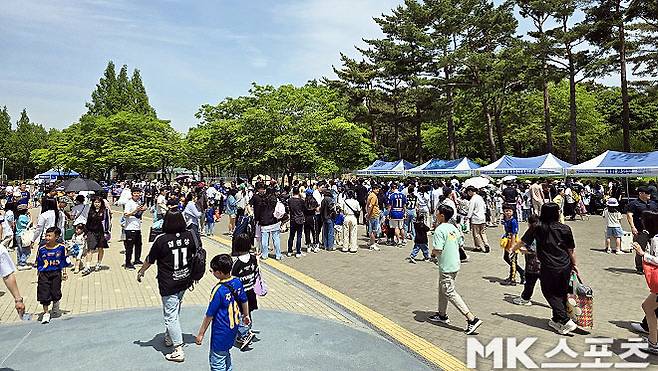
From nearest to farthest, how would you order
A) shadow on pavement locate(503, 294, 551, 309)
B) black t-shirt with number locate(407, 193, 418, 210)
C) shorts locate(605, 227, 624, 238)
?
shadow on pavement locate(503, 294, 551, 309), shorts locate(605, 227, 624, 238), black t-shirt with number locate(407, 193, 418, 210)

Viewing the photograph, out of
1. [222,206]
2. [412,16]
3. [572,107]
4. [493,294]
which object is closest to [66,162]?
[222,206]

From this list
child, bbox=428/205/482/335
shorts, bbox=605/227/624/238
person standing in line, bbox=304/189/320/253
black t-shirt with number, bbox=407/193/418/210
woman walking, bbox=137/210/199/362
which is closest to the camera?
woman walking, bbox=137/210/199/362

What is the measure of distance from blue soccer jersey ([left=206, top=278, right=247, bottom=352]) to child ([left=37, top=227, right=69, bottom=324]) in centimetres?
346

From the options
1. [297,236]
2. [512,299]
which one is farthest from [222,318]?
[297,236]

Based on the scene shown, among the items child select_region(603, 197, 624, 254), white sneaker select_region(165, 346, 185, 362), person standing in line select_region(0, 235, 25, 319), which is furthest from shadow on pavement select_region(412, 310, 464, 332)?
child select_region(603, 197, 624, 254)

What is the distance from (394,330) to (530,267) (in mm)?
2336

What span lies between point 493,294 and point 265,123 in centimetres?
2494

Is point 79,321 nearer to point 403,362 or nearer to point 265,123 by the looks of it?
point 403,362

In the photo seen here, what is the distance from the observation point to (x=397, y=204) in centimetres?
1230

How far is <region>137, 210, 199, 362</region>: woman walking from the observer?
5082mm

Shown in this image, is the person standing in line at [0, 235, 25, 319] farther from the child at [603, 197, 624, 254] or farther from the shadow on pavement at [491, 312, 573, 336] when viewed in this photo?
the child at [603, 197, 624, 254]

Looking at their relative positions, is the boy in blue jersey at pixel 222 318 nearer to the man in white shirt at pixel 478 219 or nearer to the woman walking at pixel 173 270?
the woman walking at pixel 173 270

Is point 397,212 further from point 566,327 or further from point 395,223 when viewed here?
point 566,327

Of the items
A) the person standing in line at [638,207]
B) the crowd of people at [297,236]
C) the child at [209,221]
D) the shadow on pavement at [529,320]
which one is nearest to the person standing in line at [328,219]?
the crowd of people at [297,236]
